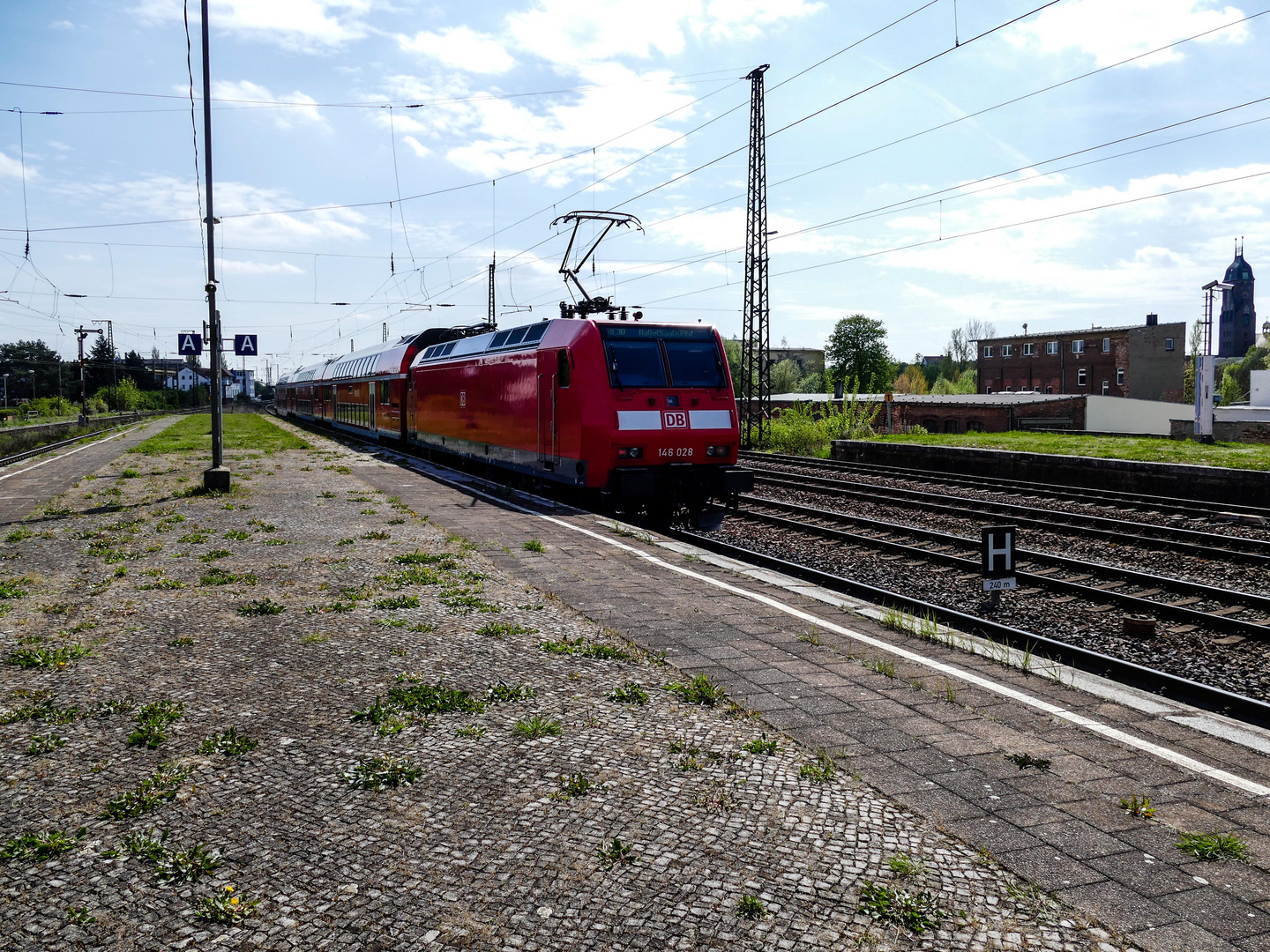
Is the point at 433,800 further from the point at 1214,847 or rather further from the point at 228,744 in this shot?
the point at 1214,847

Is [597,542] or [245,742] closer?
[245,742]

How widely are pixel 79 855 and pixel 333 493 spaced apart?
42.9 feet

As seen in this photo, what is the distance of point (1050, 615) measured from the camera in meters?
8.38

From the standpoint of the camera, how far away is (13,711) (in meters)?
4.94

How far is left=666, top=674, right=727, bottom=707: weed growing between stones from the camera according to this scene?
5227 millimetres

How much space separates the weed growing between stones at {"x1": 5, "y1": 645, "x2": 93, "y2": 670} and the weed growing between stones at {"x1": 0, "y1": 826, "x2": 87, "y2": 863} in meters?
2.57

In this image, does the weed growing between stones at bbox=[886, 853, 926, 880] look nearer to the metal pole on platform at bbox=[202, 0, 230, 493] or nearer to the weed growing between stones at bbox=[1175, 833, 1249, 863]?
the weed growing between stones at bbox=[1175, 833, 1249, 863]

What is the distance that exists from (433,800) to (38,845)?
1492mm

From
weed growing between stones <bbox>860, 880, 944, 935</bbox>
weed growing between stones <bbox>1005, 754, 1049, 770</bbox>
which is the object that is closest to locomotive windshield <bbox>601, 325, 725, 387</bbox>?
weed growing between stones <bbox>1005, 754, 1049, 770</bbox>

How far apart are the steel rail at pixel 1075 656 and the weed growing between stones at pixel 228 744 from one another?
541 cm

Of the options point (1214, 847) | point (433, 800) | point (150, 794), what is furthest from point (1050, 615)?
point (150, 794)

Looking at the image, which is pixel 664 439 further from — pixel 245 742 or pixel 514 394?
pixel 245 742

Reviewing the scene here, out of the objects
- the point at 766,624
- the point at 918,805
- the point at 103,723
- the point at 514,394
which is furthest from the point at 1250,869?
the point at 514,394

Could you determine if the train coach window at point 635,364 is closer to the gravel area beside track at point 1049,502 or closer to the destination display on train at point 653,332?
the destination display on train at point 653,332
